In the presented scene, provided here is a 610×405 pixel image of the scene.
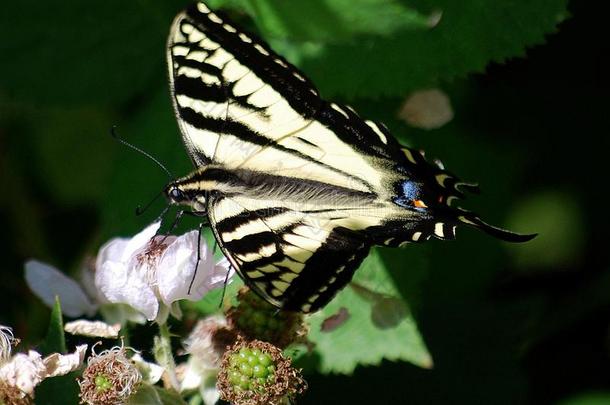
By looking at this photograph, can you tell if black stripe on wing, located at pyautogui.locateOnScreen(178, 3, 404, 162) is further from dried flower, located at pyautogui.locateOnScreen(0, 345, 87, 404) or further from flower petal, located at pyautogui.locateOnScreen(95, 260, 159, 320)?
dried flower, located at pyautogui.locateOnScreen(0, 345, 87, 404)

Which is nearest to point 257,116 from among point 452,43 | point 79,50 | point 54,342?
point 452,43

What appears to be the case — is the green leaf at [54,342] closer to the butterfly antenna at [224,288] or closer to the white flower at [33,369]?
the white flower at [33,369]

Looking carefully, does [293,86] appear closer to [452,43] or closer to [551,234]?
[452,43]

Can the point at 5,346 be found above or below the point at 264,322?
above

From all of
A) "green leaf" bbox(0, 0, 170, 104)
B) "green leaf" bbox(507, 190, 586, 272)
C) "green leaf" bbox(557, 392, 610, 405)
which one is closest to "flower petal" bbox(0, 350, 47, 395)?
"green leaf" bbox(0, 0, 170, 104)

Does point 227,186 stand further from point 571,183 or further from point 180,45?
point 571,183

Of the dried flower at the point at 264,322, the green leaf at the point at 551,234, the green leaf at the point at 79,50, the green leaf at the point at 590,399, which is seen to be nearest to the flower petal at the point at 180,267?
the dried flower at the point at 264,322

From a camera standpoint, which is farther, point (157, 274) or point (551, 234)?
point (551, 234)

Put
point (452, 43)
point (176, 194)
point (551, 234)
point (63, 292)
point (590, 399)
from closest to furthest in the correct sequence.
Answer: point (176, 194)
point (63, 292)
point (452, 43)
point (590, 399)
point (551, 234)
